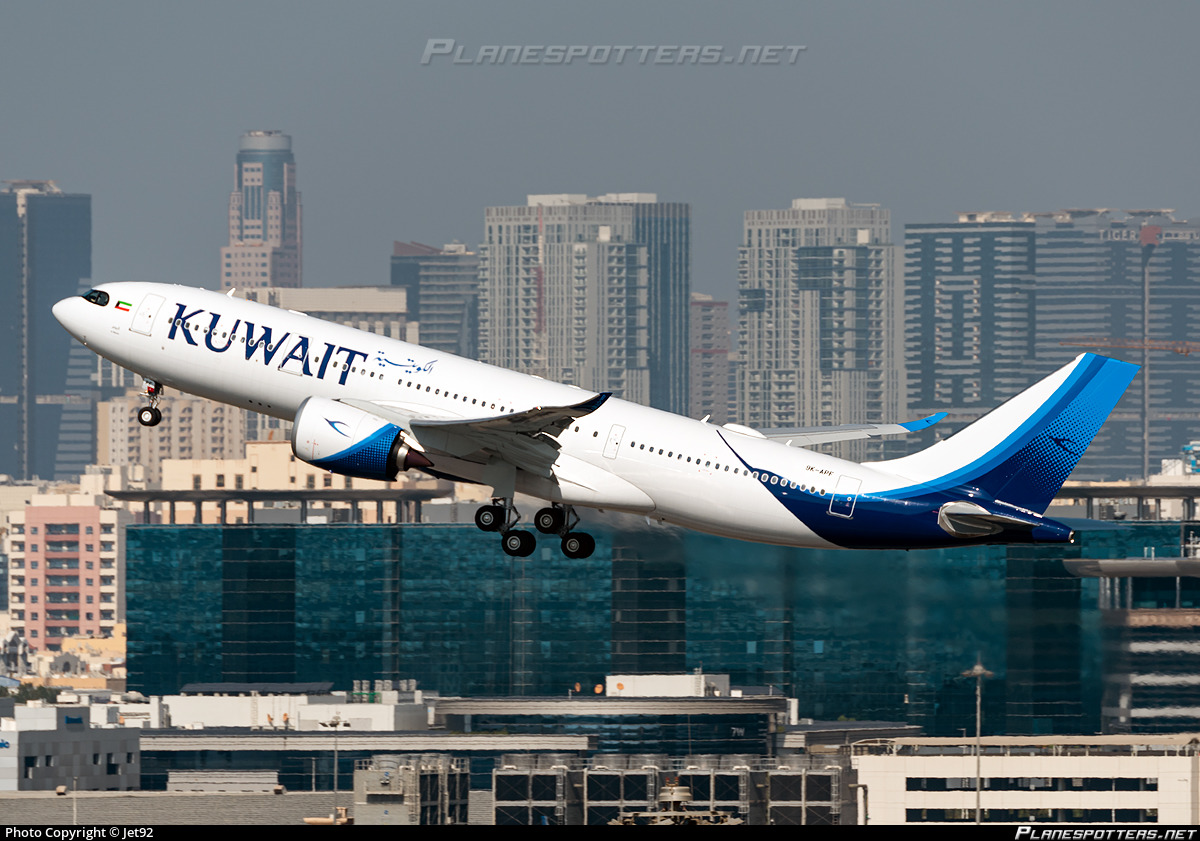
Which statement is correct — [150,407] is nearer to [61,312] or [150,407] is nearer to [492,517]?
[61,312]

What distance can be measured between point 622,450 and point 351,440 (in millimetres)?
8023

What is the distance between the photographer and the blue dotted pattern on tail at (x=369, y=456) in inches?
2721

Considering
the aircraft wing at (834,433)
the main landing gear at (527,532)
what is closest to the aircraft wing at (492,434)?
the main landing gear at (527,532)

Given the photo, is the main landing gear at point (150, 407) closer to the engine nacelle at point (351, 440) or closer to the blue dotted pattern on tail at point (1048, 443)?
the engine nacelle at point (351, 440)

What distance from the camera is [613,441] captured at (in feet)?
229

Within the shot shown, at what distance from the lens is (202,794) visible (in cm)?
12600

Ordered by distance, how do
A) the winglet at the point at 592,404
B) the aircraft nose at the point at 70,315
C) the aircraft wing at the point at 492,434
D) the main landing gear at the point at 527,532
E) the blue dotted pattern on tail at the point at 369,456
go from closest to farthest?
the winglet at the point at 592,404 → the aircraft wing at the point at 492,434 → the blue dotted pattern on tail at the point at 369,456 → the main landing gear at the point at 527,532 → the aircraft nose at the point at 70,315

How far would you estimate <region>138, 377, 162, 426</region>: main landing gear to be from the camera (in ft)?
248

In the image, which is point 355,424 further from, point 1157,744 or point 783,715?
point 783,715

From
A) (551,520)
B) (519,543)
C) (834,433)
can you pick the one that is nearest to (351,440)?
(519,543)

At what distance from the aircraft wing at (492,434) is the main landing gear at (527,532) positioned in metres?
1.51

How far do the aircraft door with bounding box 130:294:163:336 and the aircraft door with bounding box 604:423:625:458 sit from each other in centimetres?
1525

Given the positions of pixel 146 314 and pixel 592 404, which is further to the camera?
pixel 146 314

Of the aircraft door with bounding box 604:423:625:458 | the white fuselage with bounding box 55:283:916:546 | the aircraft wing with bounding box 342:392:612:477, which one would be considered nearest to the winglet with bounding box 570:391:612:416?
the aircraft wing with bounding box 342:392:612:477
